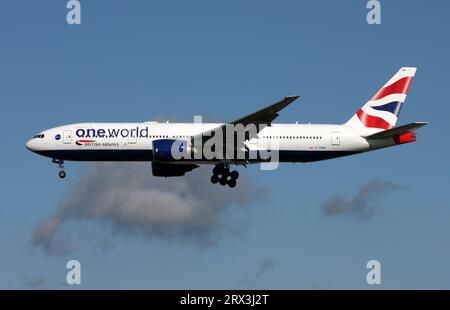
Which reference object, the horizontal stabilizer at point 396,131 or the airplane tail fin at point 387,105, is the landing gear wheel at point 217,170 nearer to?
the airplane tail fin at point 387,105

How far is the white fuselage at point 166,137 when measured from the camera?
1948 inches

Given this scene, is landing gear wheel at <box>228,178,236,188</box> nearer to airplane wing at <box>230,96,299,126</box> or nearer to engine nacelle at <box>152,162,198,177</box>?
engine nacelle at <box>152,162,198,177</box>

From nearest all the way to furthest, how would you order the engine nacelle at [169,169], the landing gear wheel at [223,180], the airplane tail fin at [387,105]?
the landing gear wheel at [223,180] → the engine nacelle at [169,169] → the airplane tail fin at [387,105]

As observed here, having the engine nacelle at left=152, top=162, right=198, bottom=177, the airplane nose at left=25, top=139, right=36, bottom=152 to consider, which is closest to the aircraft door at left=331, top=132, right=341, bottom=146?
the engine nacelle at left=152, top=162, right=198, bottom=177

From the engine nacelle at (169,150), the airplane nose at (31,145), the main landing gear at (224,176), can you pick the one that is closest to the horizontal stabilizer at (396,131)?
the main landing gear at (224,176)

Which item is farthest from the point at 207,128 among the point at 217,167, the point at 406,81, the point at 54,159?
the point at 406,81

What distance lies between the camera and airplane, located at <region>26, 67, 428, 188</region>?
48969mm

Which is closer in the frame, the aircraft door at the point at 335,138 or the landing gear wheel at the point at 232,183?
the landing gear wheel at the point at 232,183

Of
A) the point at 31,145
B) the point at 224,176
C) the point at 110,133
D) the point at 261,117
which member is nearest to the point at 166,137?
the point at 110,133

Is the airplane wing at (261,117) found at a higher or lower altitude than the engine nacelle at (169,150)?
higher

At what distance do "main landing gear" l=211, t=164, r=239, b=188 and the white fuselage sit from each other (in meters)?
1.02

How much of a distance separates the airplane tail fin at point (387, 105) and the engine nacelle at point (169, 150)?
12.1m

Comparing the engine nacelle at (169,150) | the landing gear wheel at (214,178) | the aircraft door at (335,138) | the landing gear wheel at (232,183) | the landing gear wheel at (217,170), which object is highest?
the aircraft door at (335,138)
